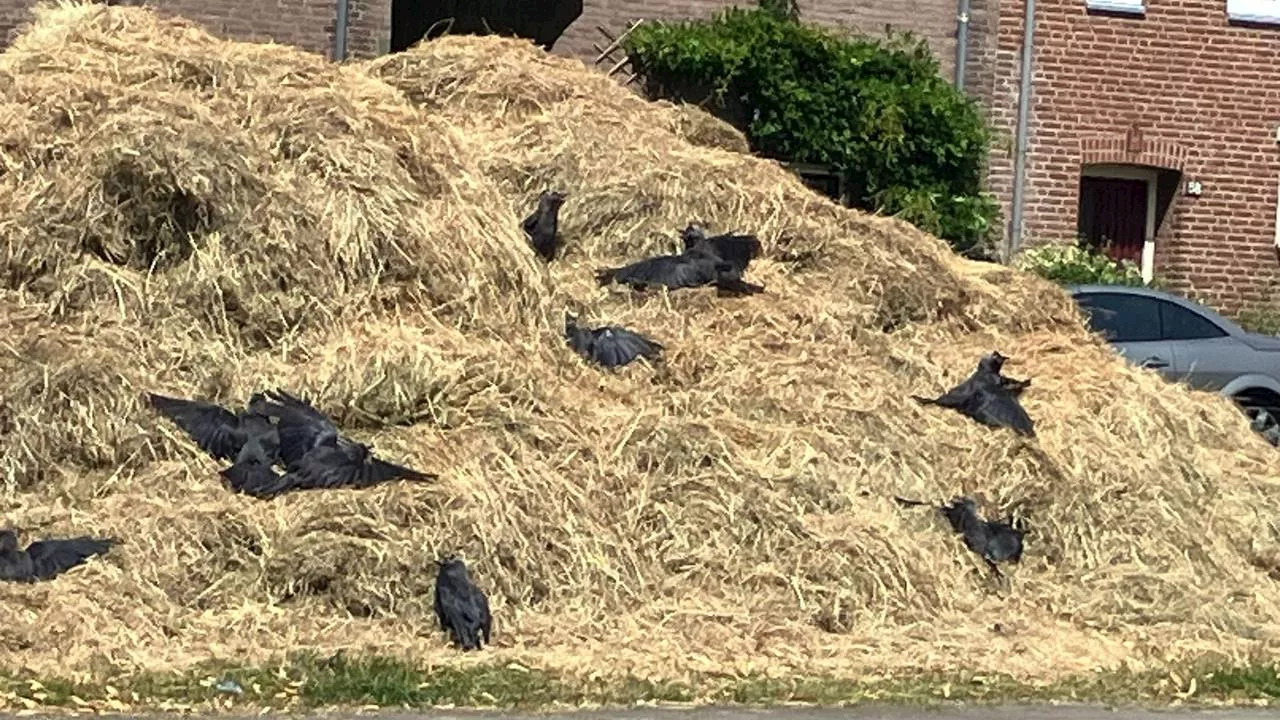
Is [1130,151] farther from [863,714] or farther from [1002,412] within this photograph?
[863,714]

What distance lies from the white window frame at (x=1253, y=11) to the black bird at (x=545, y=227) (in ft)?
43.0

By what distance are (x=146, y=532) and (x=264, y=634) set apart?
0.86m

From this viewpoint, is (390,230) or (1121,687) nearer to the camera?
(1121,687)

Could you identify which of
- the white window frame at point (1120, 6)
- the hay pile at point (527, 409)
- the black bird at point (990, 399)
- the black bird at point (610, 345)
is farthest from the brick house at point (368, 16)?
the black bird at point (990, 399)

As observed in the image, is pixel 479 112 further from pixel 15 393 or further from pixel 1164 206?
pixel 1164 206

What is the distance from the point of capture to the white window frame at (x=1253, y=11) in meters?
22.3

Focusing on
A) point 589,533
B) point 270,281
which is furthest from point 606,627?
point 270,281

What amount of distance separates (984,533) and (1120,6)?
1325 cm

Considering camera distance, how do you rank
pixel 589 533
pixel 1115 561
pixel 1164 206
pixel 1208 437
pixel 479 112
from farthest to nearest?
pixel 1164 206 → pixel 479 112 → pixel 1208 437 → pixel 1115 561 → pixel 589 533

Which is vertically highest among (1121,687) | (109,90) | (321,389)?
(109,90)

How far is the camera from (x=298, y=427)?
373 inches

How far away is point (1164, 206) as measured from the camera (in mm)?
22578

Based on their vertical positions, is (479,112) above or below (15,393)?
above

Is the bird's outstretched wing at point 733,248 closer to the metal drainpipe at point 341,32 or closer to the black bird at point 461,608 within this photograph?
the black bird at point 461,608
